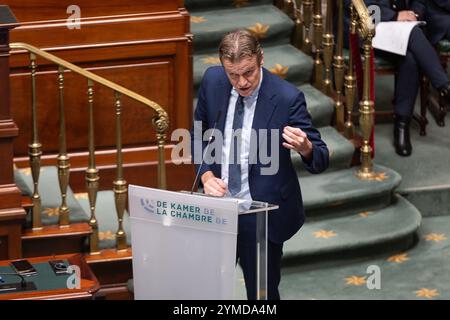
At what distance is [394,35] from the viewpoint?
8211mm

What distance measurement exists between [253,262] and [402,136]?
10.4 feet

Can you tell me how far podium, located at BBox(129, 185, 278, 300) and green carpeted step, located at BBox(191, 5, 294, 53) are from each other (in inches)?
128

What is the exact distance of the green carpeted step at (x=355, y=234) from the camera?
7262 mm

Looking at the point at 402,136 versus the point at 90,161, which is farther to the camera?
the point at 402,136

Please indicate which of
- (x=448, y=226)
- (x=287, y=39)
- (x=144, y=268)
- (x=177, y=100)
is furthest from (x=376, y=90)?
(x=144, y=268)

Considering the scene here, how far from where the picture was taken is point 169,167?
7.39 metres

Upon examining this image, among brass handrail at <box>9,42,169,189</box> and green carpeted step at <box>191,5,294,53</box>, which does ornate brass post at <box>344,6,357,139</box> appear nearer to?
green carpeted step at <box>191,5,294,53</box>

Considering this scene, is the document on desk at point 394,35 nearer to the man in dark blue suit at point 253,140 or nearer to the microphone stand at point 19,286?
the man in dark blue suit at point 253,140

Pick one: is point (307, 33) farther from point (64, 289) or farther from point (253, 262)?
point (253, 262)

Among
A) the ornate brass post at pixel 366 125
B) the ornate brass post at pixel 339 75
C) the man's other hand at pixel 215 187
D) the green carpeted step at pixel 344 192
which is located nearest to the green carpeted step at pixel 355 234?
the green carpeted step at pixel 344 192

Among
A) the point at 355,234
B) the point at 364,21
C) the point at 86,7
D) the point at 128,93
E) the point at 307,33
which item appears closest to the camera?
the point at 128,93

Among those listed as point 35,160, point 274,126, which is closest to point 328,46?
point 35,160
